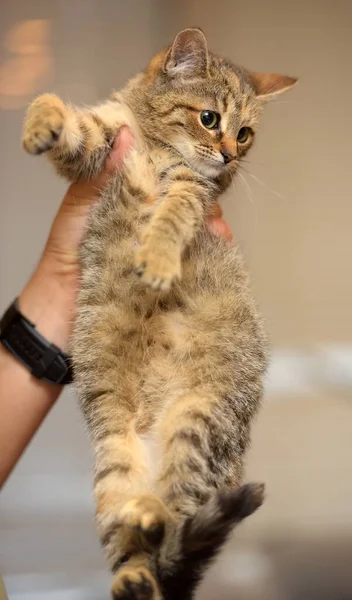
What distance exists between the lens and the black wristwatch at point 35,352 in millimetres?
1323

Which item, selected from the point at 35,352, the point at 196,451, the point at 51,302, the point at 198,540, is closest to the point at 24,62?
the point at 51,302

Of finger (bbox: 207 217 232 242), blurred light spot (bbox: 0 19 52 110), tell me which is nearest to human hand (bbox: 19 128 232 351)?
finger (bbox: 207 217 232 242)

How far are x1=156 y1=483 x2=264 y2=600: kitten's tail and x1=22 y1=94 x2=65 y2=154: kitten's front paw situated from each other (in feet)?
2.35

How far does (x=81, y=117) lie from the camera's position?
1222 mm

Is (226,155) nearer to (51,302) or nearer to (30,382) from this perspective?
(51,302)

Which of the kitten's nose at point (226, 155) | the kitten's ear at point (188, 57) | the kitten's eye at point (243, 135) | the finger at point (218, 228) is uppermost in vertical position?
the kitten's ear at point (188, 57)

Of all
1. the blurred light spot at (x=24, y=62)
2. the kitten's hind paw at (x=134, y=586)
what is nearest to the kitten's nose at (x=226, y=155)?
the kitten's hind paw at (x=134, y=586)

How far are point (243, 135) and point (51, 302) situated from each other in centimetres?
63

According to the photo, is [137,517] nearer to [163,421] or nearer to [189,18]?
[163,421]

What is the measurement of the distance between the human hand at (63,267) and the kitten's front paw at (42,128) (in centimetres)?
18

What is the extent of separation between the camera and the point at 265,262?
82.2 inches

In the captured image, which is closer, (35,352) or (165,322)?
(165,322)

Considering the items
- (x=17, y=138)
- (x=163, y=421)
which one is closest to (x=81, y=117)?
(x=163, y=421)

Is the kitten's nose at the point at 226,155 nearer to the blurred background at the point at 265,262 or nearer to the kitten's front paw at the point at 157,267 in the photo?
the kitten's front paw at the point at 157,267
